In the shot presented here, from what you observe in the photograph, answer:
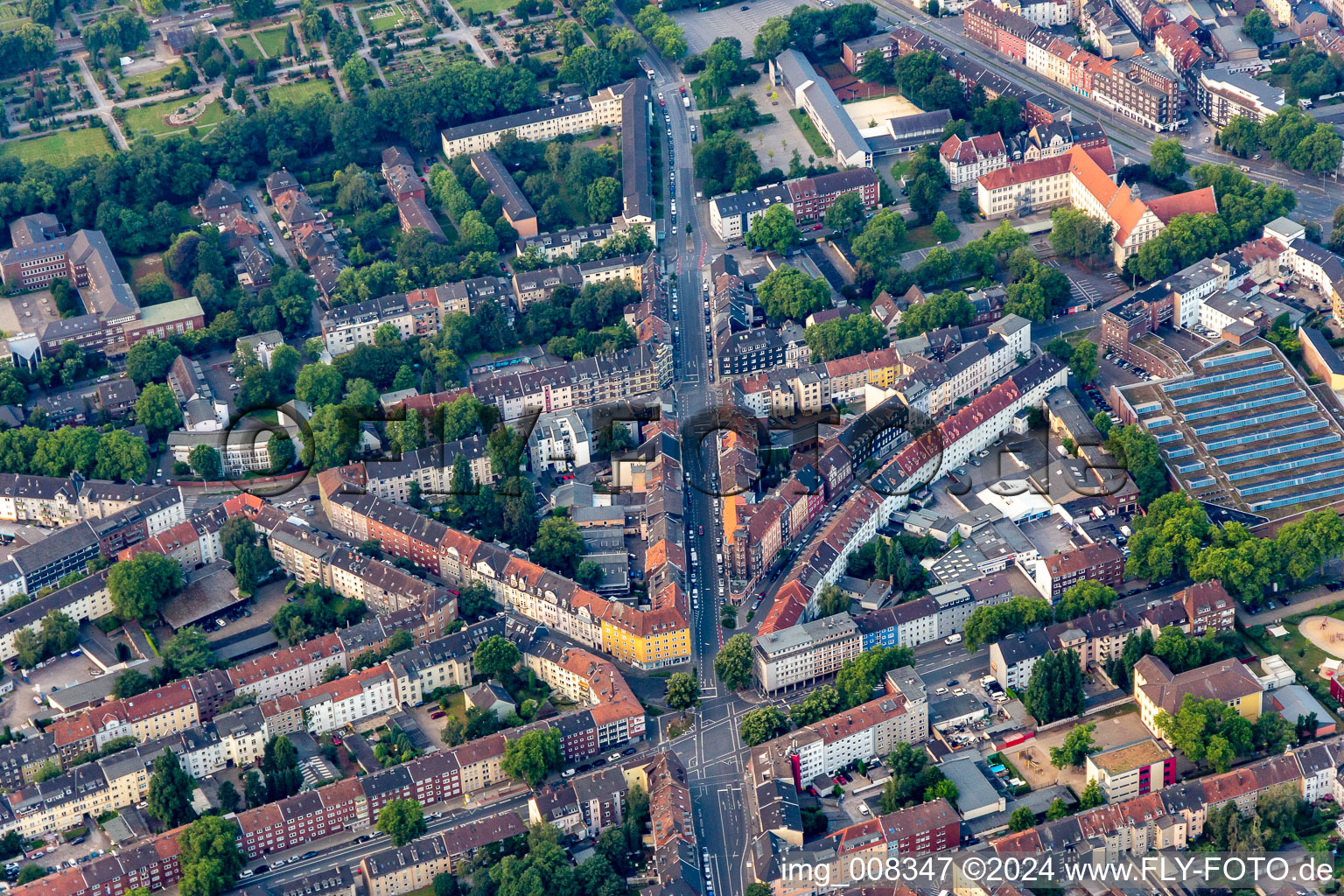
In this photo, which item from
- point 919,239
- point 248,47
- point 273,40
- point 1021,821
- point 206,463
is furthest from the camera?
point 273,40

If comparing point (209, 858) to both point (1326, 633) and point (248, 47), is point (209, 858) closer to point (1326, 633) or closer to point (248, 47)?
point (1326, 633)

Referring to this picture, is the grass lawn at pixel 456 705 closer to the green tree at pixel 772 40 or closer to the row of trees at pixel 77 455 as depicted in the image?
the row of trees at pixel 77 455

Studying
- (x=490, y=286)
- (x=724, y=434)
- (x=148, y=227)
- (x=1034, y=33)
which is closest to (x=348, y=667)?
(x=724, y=434)

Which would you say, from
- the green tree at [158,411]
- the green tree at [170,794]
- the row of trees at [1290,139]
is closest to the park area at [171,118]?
the green tree at [158,411]

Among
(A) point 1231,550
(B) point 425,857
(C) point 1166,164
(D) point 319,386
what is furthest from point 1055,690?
(C) point 1166,164

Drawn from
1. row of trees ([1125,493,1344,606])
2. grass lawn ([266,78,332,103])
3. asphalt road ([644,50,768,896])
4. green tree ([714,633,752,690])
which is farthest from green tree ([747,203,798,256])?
green tree ([714,633,752,690])

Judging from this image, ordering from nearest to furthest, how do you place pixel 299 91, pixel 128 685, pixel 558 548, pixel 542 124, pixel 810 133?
pixel 128 685
pixel 558 548
pixel 810 133
pixel 542 124
pixel 299 91

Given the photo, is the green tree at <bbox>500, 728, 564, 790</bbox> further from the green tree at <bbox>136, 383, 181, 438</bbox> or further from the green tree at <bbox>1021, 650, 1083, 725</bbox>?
the green tree at <bbox>136, 383, 181, 438</bbox>

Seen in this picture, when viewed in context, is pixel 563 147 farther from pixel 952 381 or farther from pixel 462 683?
pixel 462 683
